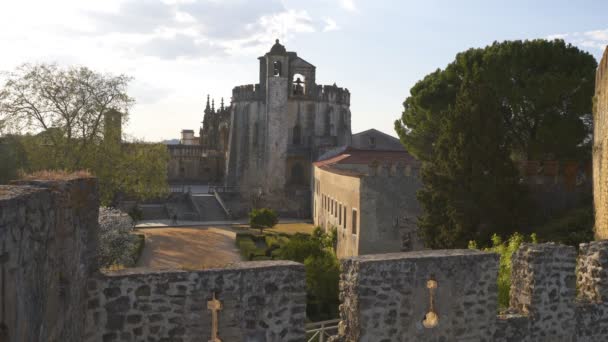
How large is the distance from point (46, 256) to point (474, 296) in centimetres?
551

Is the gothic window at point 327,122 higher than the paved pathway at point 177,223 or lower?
higher

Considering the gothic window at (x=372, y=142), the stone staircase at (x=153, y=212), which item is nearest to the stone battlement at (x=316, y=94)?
the gothic window at (x=372, y=142)

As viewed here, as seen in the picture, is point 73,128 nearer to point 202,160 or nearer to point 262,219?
point 262,219

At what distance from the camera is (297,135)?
53625 mm

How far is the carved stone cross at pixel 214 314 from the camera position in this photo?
6.21m

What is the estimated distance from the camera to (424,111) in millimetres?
24906

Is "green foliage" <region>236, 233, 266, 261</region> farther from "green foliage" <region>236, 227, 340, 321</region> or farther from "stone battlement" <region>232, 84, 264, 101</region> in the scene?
"stone battlement" <region>232, 84, 264, 101</region>

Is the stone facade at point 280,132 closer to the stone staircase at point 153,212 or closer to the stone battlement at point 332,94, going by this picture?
the stone battlement at point 332,94

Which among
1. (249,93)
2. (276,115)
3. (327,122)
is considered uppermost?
(249,93)

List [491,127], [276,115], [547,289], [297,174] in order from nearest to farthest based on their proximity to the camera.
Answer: [547,289], [491,127], [276,115], [297,174]

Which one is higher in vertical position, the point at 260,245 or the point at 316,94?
the point at 316,94

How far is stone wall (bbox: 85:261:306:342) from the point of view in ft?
19.7

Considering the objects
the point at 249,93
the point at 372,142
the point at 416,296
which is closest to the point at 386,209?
the point at 416,296

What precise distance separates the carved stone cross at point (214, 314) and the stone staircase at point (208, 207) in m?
36.8
